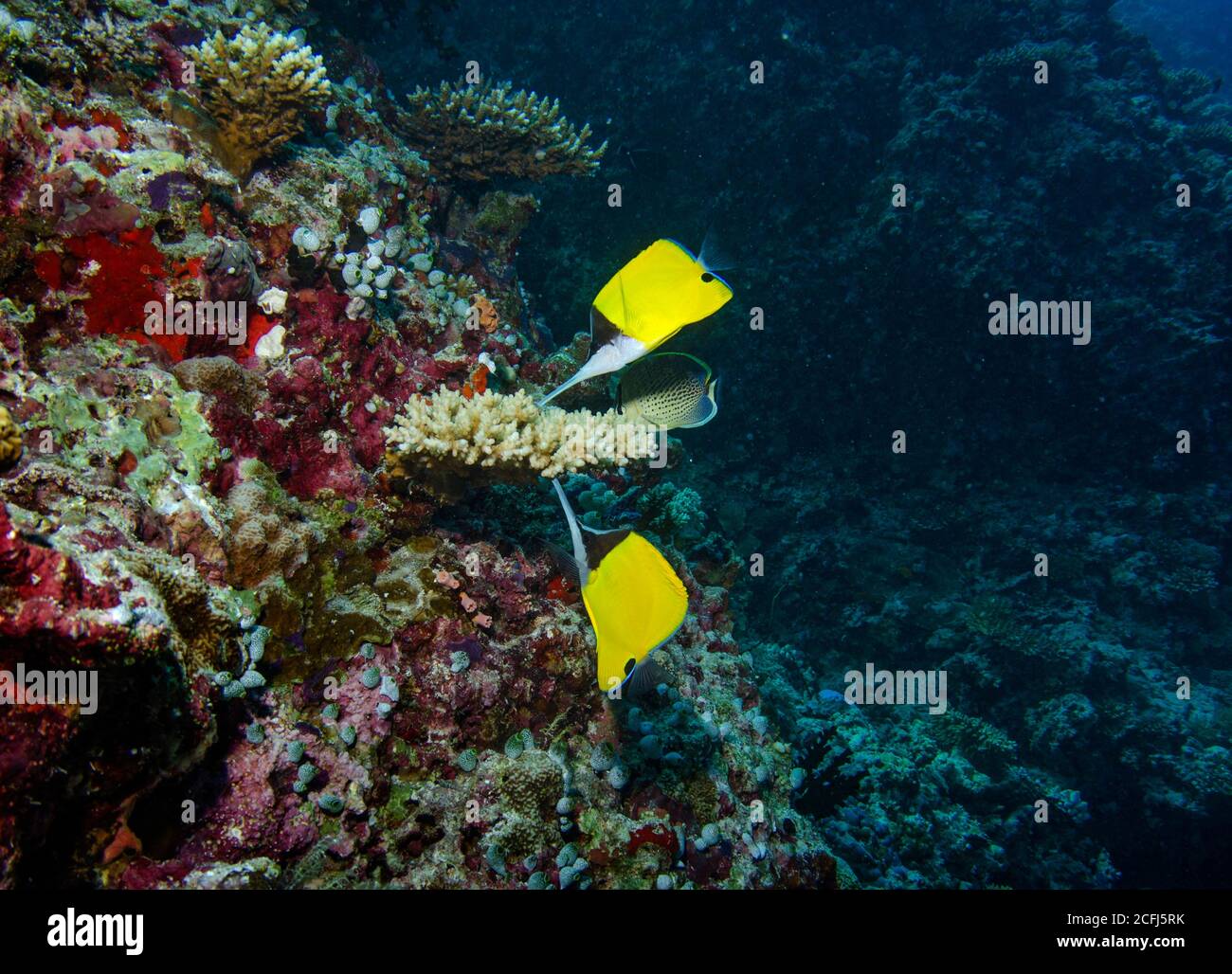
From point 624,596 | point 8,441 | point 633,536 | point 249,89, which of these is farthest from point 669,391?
point 249,89

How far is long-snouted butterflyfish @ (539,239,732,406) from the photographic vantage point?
2.29 meters

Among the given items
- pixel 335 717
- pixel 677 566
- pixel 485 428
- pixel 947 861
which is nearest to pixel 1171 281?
pixel 947 861

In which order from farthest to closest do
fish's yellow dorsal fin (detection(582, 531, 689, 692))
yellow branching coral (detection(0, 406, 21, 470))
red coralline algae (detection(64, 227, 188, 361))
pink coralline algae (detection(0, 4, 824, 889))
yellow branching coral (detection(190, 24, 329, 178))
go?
1. yellow branching coral (detection(190, 24, 329, 178))
2. red coralline algae (detection(64, 227, 188, 361))
3. fish's yellow dorsal fin (detection(582, 531, 689, 692))
4. pink coralline algae (detection(0, 4, 824, 889))
5. yellow branching coral (detection(0, 406, 21, 470))

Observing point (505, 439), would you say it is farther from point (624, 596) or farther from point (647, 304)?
point (624, 596)

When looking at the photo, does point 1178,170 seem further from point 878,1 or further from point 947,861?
point 947,861

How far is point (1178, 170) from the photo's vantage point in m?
12.6

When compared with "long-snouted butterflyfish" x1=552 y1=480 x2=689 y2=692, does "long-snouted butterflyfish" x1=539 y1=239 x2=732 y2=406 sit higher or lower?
higher

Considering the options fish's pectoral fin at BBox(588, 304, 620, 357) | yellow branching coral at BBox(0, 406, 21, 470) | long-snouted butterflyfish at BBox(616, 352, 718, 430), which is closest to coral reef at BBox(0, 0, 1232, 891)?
yellow branching coral at BBox(0, 406, 21, 470)

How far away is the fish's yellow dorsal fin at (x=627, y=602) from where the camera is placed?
2.00m

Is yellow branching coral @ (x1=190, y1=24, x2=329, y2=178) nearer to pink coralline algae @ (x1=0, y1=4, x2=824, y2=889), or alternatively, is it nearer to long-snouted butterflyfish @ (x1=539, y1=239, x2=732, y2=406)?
pink coralline algae @ (x1=0, y1=4, x2=824, y2=889)

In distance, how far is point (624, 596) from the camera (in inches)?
81.1

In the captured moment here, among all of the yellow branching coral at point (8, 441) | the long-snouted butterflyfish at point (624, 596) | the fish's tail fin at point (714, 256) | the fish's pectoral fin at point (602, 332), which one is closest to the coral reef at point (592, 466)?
the yellow branching coral at point (8, 441)

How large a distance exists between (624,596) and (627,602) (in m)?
0.02

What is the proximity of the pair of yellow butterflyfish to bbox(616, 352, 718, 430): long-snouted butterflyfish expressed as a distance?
66cm
